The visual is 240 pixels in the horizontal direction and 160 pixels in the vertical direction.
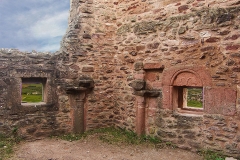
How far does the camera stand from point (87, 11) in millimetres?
6238

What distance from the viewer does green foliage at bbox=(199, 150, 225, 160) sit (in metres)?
4.45

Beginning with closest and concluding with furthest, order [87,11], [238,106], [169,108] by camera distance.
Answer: [238,106] < [169,108] < [87,11]

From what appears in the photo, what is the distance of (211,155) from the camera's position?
4570 mm

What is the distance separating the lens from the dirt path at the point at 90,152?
468cm

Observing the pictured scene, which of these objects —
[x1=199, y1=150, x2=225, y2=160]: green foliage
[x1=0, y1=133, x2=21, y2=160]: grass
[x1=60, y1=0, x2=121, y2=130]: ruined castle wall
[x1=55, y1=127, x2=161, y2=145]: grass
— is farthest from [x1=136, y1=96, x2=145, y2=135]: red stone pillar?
[x1=0, y1=133, x2=21, y2=160]: grass

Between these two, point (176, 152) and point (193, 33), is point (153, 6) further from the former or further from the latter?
point (176, 152)

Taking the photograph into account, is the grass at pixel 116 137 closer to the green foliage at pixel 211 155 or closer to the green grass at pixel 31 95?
the green foliage at pixel 211 155

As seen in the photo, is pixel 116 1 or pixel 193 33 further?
pixel 116 1

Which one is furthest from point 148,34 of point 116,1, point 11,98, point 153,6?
point 11,98

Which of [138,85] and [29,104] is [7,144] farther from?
[138,85]


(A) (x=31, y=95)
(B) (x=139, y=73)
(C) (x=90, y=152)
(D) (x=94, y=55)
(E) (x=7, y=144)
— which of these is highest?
(D) (x=94, y=55)

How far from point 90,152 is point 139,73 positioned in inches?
89.7

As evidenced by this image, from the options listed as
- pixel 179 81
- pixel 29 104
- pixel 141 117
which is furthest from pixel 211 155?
pixel 29 104

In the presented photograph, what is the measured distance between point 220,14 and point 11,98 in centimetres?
512
